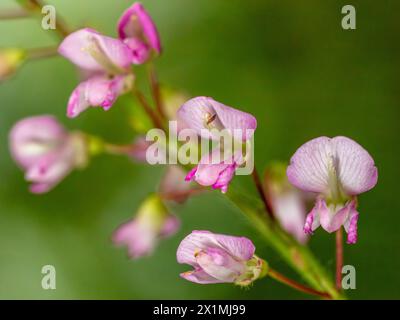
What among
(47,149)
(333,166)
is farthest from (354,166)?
(47,149)

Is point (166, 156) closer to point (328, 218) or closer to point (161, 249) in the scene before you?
point (328, 218)

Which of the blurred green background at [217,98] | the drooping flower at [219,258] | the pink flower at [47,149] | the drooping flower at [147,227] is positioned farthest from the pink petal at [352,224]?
the blurred green background at [217,98]

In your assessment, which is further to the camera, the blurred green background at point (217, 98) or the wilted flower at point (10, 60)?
the blurred green background at point (217, 98)

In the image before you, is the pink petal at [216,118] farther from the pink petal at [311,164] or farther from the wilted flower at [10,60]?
the wilted flower at [10,60]

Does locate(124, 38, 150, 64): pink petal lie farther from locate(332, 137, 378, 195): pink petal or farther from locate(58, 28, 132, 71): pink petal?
locate(332, 137, 378, 195): pink petal

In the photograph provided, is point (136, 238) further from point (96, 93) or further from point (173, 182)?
point (96, 93)
